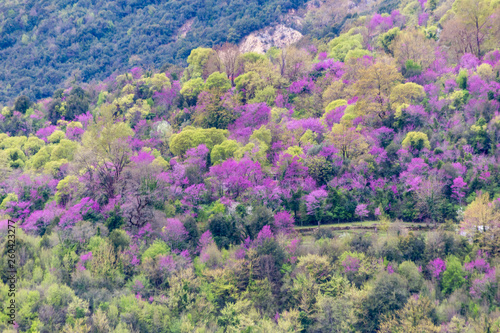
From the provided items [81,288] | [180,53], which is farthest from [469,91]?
[180,53]

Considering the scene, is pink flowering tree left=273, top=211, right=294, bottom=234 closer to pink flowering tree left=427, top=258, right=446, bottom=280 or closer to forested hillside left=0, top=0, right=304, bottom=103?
pink flowering tree left=427, top=258, right=446, bottom=280

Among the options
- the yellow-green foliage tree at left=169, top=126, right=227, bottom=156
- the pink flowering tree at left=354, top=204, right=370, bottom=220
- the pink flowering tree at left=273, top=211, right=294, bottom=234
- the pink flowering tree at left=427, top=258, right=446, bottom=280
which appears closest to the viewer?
the pink flowering tree at left=427, top=258, right=446, bottom=280

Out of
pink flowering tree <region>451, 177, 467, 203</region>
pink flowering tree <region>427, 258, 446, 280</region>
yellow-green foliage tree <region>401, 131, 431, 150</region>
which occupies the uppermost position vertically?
yellow-green foliage tree <region>401, 131, 431, 150</region>

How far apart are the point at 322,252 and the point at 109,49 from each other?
92499 mm

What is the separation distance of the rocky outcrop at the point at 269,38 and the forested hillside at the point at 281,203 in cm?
3426

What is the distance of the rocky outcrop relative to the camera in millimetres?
109375

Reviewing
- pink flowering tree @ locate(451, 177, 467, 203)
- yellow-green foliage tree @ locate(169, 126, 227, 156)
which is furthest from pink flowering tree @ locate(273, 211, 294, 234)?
pink flowering tree @ locate(451, 177, 467, 203)

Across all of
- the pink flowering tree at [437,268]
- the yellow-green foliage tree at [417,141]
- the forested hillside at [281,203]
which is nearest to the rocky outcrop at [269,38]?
the forested hillside at [281,203]

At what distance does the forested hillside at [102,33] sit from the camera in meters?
114

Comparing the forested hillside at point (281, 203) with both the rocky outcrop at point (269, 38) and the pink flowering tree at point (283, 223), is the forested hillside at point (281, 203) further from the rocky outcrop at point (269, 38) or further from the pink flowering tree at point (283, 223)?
the rocky outcrop at point (269, 38)

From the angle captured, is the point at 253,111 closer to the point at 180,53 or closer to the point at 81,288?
the point at 81,288

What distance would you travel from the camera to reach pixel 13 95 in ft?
358

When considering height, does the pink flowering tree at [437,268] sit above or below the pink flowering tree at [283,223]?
below

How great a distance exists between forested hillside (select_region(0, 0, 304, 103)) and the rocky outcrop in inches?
88.3
